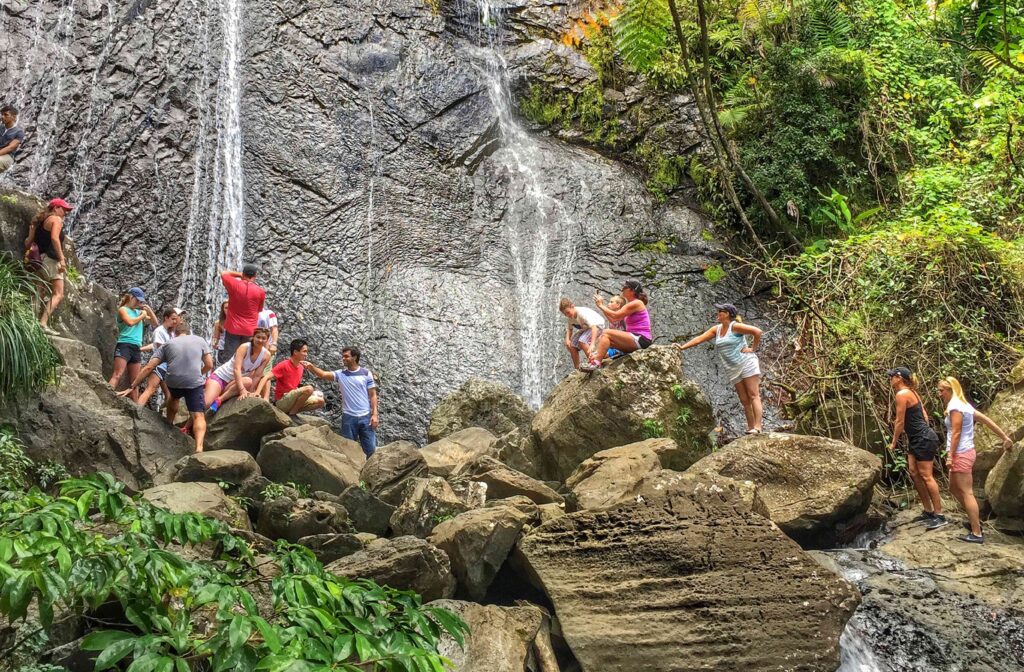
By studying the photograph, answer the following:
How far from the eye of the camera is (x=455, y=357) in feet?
43.0

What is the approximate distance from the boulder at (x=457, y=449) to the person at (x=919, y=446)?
423 cm

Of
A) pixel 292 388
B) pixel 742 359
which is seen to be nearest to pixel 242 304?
pixel 292 388

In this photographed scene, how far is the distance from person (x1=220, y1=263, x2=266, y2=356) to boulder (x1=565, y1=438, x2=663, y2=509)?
4320mm

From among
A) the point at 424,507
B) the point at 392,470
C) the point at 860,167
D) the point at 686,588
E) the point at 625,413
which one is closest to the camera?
the point at 686,588

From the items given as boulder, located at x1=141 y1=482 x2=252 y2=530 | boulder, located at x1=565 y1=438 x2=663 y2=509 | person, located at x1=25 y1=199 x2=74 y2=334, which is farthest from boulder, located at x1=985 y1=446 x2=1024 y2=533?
person, located at x1=25 y1=199 x2=74 y2=334

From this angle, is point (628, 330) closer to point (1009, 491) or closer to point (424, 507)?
point (424, 507)

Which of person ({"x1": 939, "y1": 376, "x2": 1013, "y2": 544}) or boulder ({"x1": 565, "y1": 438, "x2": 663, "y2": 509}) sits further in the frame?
person ({"x1": 939, "y1": 376, "x2": 1013, "y2": 544})

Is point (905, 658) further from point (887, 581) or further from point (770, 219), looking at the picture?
point (770, 219)

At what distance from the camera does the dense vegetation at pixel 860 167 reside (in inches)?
468

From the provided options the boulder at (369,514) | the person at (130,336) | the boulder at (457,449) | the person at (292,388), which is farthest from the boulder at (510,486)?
the person at (130,336)

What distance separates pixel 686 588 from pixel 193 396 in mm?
5231

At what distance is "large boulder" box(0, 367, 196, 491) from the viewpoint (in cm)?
814

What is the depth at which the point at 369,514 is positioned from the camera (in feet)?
26.9

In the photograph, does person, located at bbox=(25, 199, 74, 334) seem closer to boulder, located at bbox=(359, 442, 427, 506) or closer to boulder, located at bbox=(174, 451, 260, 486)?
boulder, located at bbox=(174, 451, 260, 486)
